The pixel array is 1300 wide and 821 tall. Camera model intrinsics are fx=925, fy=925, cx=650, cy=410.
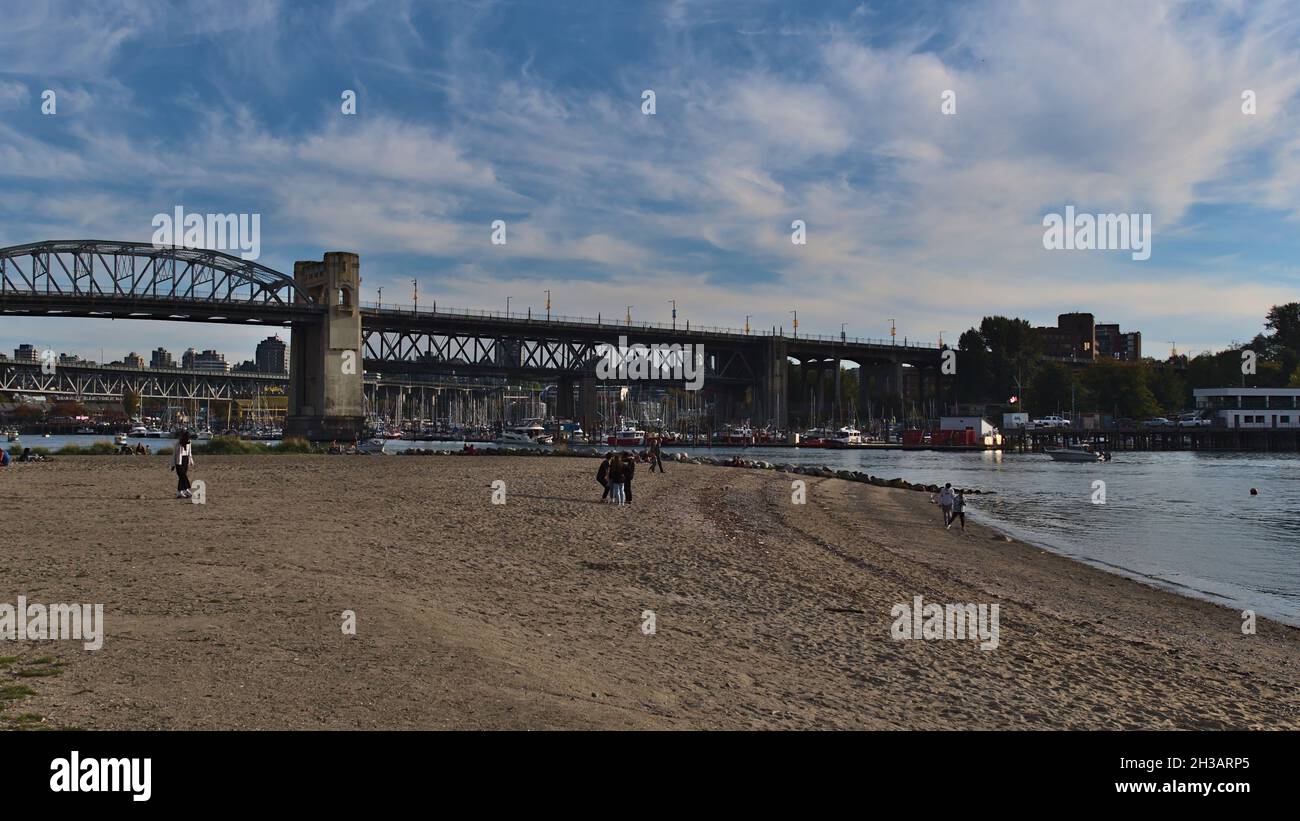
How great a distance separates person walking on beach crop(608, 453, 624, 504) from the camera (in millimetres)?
34562

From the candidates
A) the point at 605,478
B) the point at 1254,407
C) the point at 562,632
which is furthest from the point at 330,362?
the point at 1254,407

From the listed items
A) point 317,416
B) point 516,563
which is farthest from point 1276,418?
point 516,563

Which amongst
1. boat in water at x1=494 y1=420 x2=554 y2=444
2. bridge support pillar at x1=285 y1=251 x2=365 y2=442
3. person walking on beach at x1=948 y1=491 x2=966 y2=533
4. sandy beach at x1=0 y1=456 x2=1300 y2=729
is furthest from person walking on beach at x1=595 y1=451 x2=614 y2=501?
boat in water at x1=494 y1=420 x2=554 y2=444

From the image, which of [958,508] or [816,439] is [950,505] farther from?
[816,439]

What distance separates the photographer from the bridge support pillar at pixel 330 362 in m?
133

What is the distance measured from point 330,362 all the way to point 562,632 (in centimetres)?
13246

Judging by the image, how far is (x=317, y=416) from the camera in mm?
132625

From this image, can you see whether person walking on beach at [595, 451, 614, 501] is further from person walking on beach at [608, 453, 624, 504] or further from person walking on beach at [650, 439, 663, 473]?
person walking on beach at [650, 439, 663, 473]

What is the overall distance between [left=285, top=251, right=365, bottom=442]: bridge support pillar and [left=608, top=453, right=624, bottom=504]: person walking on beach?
104m

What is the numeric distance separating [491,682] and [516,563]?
9594 millimetres

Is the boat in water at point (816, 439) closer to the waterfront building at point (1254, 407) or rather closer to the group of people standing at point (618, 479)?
the waterfront building at point (1254, 407)
